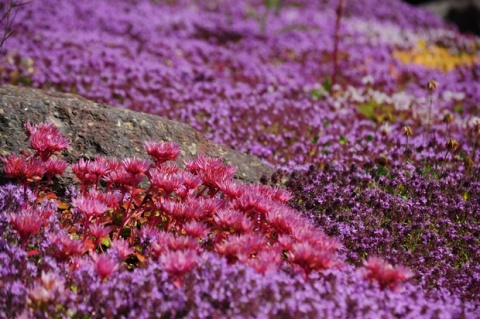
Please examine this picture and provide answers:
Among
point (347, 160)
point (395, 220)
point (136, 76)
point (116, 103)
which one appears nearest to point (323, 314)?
point (395, 220)

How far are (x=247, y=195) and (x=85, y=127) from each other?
2.03m

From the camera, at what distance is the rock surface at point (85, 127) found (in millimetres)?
5141

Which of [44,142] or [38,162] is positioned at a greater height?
[44,142]

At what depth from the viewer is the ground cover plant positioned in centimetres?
330

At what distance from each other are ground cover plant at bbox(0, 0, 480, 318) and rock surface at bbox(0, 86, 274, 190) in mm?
266

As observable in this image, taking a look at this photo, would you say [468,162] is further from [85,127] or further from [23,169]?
[23,169]

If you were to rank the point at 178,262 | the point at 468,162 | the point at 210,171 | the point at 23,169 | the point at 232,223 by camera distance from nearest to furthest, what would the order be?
the point at 178,262, the point at 232,223, the point at 23,169, the point at 210,171, the point at 468,162

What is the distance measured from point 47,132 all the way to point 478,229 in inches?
134

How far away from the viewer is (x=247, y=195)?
404 cm

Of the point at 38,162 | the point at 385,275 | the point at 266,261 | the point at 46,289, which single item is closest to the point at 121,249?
the point at 46,289

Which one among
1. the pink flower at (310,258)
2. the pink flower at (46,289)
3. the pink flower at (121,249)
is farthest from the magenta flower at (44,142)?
the pink flower at (310,258)

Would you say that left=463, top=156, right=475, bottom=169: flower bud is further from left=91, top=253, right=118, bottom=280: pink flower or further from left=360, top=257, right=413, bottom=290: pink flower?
left=91, top=253, right=118, bottom=280: pink flower

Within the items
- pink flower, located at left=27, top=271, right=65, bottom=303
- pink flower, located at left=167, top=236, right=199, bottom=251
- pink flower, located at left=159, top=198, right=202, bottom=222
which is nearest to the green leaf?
pink flower, located at left=159, top=198, right=202, bottom=222

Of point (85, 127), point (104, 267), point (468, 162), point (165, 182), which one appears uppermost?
point (165, 182)
